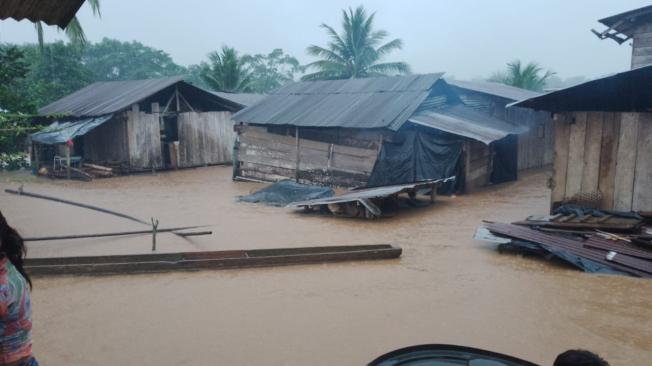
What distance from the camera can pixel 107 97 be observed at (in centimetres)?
2225

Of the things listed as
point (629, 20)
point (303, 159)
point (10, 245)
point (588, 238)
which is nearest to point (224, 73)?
point (303, 159)

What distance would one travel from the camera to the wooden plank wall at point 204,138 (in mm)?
22172

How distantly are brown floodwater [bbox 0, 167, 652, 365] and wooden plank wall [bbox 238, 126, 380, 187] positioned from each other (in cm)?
528

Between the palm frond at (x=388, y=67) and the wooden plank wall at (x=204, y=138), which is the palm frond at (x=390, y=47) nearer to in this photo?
the palm frond at (x=388, y=67)

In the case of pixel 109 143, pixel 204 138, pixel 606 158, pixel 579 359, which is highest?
pixel 204 138

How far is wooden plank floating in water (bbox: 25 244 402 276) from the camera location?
24.8 ft

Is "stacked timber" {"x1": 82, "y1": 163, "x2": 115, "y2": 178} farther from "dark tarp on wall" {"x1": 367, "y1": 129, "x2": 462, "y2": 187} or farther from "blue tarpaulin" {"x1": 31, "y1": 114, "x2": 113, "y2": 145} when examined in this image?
"dark tarp on wall" {"x1": 367, "y1": 129, "x2": 462, "y2": 187}

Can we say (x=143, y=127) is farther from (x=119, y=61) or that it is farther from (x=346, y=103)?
(x=119, y=61)

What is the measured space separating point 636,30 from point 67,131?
19.9 metres

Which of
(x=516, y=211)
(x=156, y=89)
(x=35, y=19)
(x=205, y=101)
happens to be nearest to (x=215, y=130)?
(x=205, y=101)

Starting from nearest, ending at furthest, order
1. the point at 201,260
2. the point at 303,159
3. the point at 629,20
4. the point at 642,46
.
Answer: the point at 201,260, the point at 629,20, the point at 642,46, the point at 303,159

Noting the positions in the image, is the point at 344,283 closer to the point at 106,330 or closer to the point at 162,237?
the point at 106,330

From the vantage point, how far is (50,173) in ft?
65.1

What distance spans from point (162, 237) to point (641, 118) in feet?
31.3
